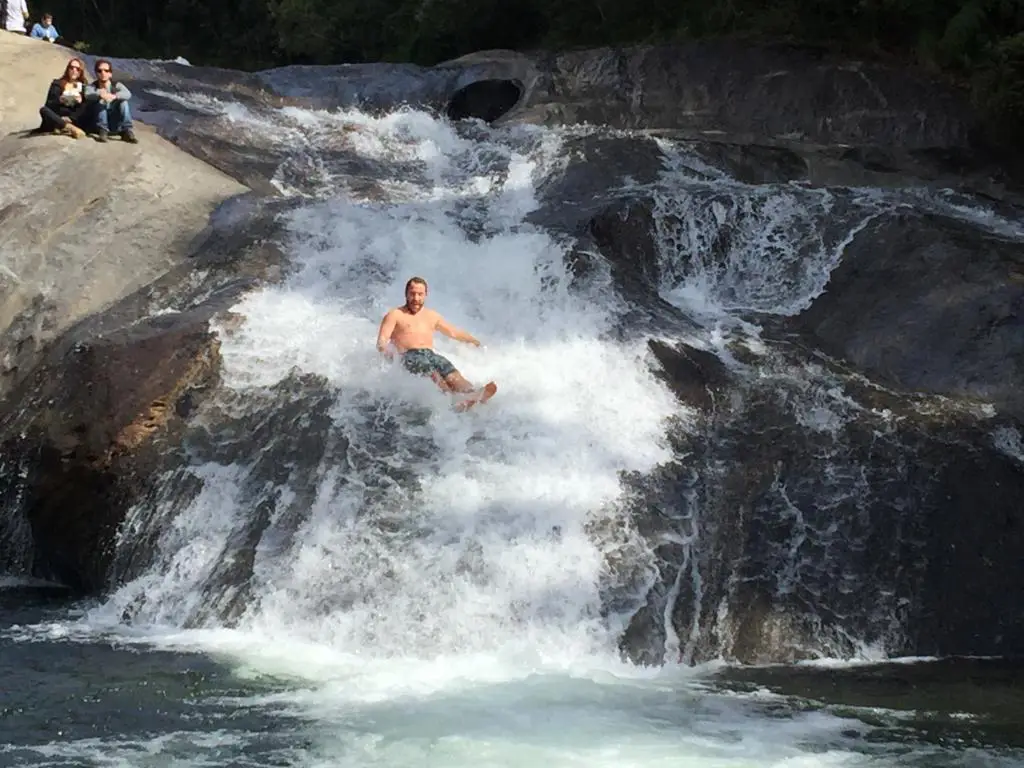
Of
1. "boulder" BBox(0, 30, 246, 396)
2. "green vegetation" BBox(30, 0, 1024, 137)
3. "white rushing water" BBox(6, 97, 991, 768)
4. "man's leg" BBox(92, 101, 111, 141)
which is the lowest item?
"white rushing water" BBox(6, 97, 991, 768)

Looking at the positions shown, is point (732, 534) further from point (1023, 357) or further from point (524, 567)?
point (1023, 357)

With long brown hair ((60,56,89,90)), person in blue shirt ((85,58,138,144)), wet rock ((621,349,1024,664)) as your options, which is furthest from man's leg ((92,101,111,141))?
wet rock ((621,349,1024,664))

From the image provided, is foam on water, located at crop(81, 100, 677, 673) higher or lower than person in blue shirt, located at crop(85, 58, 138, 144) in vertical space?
lower

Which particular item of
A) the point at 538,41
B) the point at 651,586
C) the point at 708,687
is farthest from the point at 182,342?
the point at 538,41

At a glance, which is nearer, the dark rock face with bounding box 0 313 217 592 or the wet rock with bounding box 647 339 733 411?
the dark rock face with bounding box 0 313 217 592

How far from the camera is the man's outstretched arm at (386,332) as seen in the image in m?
9.20

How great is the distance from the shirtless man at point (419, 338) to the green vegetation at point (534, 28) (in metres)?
7.52

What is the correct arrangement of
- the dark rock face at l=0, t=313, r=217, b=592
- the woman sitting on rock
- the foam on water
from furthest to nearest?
1. the woman sitting on rock
2. the dark rock face at l=0, t=313, r=217, b=592
3. the foam on water

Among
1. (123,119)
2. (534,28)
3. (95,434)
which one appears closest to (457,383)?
(95,434)

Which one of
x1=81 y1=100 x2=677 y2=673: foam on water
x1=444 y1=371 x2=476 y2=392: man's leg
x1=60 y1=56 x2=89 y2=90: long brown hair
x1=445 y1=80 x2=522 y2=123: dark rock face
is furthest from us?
x1=445 y1=80 x2=522 y2=123: dark rock face

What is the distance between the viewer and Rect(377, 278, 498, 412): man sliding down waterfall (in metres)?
8.96

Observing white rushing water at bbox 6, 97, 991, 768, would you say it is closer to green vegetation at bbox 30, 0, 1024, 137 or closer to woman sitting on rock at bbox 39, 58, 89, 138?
woman sitting on rock at bbox 39, 58, 89, 138

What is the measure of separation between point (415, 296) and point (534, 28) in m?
13.4

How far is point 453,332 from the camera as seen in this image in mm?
9664
